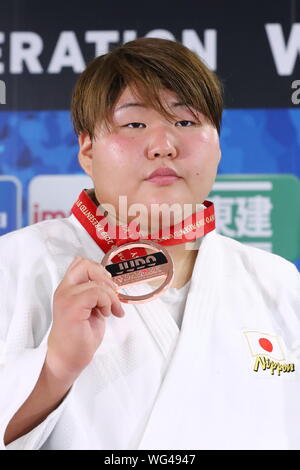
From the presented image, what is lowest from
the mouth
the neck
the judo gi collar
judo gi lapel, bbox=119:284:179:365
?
judo gi lapel, bbox=119:284:179:365

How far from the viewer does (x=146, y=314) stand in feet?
3.57

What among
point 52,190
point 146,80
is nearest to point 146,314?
point 146,80

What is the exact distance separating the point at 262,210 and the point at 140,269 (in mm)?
919

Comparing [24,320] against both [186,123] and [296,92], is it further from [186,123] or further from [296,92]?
[296,92]

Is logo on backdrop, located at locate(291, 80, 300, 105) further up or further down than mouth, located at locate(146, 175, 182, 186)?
further up

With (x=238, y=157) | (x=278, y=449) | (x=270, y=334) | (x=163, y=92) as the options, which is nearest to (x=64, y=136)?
(x=238, y=157)

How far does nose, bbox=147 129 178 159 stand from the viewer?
1.08 metres

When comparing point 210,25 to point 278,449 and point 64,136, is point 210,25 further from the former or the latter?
point 278,449

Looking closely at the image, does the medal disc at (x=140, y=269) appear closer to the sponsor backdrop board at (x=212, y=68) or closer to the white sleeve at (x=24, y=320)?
the white sleeve at (x=24, y=320)

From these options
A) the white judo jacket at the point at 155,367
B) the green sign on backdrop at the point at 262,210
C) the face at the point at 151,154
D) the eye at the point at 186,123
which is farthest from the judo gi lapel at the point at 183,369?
the green sign on backdrop at the point at 262,210

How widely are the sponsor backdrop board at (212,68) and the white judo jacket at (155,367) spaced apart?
0.74 metres

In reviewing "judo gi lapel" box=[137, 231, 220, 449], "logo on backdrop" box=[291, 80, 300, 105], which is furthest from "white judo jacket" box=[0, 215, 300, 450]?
"logo on backdrop" box=[291, 80, 300, 105]

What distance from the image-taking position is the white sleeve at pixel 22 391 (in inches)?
38.1

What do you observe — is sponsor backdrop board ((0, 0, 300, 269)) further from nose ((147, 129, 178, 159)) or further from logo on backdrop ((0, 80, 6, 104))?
nose ((147, 129, 178, 159))
